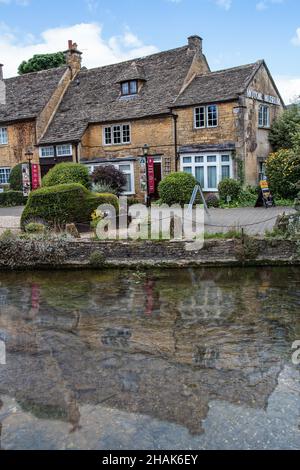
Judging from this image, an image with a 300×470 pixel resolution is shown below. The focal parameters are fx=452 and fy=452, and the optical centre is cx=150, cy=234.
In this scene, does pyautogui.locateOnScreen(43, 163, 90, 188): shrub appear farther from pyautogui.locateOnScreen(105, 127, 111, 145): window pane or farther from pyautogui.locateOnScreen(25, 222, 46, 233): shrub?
pyautogui.locateOnScreen(105, 127, 111, 145): window pane

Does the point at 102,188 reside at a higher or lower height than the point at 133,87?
lower

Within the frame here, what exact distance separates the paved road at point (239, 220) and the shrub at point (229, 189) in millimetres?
2025

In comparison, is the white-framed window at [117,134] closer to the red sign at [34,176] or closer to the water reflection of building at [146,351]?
the red sign at [34,176]

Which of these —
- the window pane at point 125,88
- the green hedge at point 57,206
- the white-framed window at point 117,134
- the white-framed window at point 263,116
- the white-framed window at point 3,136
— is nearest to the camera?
the green hedge at point 57,206

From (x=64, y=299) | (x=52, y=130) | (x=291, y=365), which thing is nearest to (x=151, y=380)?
(x=291, y=365)

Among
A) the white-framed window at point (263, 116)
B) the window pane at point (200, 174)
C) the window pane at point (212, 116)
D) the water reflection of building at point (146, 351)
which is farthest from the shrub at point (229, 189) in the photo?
the water reflection of building at point (146, 351)

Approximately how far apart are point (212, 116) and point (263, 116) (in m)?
3.61

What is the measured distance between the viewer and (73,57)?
32281 millimetres

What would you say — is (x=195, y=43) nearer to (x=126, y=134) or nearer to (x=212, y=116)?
(x=212, y=116)

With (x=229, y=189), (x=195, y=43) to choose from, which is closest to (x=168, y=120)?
(x=195, y=43)

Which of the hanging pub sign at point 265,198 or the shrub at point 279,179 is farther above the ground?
the shrub at point 279,179

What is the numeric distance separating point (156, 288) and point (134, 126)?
17.2 meters

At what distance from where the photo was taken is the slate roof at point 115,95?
26906 mm
